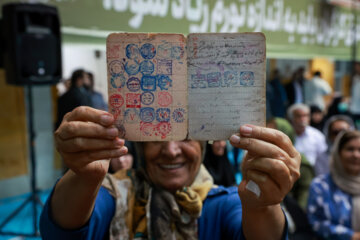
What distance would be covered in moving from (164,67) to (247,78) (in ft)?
0.76

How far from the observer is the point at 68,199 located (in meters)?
1.03

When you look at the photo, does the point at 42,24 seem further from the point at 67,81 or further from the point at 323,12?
the point at 323,12

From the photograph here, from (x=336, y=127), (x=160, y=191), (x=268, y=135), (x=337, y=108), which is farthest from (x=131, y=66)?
(x=337, y=108)

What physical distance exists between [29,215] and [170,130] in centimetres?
331

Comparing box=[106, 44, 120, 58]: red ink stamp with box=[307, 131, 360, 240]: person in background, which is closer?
box=[106, 44, 120, 58]: red ink stamp

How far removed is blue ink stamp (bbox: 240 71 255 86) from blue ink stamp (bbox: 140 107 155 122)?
261mm

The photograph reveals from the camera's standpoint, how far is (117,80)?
3.27 ft

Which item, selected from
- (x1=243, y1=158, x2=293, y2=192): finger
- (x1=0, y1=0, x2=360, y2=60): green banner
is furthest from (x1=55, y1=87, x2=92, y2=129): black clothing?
(x1=243, y1=158, x2=293, y2=192): finger

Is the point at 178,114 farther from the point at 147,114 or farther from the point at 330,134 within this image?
the point at 330,134

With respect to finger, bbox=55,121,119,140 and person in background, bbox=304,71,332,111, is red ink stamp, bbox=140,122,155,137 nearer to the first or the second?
finger, bbox=55,121,119,140

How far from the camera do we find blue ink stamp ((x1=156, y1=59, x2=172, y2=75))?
996 millimetres

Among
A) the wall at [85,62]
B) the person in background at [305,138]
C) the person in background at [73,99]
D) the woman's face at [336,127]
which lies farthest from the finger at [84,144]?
the wall at [85,62]

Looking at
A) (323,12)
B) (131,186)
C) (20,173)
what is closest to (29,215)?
(20,173)

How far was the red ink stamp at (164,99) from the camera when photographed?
1.00 metres
